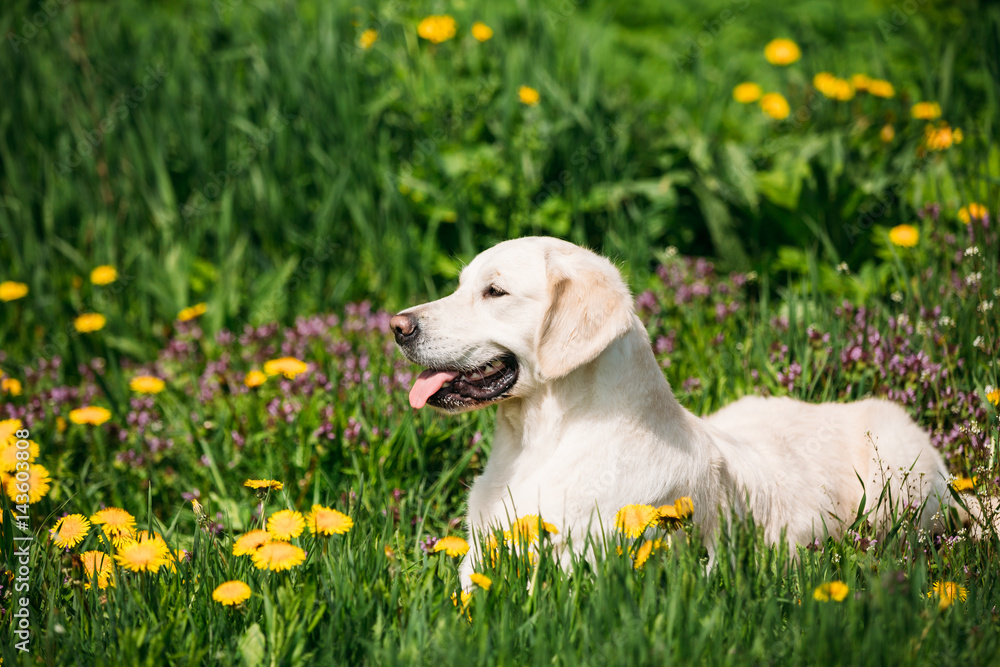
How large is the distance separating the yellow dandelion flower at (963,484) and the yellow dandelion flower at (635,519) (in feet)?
3.66

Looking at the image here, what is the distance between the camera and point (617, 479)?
244cm

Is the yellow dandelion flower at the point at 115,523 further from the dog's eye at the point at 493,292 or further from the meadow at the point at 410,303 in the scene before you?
the dog's eye at the point at 493,292

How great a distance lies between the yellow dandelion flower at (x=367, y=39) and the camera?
5.41 m

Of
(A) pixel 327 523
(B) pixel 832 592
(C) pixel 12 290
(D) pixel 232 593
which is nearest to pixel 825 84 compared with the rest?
(B) pixel 832 592

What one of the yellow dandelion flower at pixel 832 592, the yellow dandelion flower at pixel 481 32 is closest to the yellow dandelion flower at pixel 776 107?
the yellow dandelion flower at pixel 481 32

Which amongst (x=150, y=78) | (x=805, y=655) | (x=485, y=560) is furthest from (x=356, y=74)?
(x=805, y=655)

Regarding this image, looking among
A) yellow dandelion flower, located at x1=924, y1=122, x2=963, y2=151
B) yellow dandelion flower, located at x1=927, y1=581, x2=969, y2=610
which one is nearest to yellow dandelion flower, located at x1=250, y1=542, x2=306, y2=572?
yellow dandelion flower, located at x1=927, y1=581, x2=969, y2=610

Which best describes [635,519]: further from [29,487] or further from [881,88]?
[881,88]

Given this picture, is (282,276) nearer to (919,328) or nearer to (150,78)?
(150,78)

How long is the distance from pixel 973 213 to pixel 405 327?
2885mm

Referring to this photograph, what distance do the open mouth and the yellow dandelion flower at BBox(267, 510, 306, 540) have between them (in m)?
0.60

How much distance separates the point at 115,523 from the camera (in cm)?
230

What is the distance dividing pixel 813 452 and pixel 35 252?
4.53 meters

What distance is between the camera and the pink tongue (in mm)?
2713
